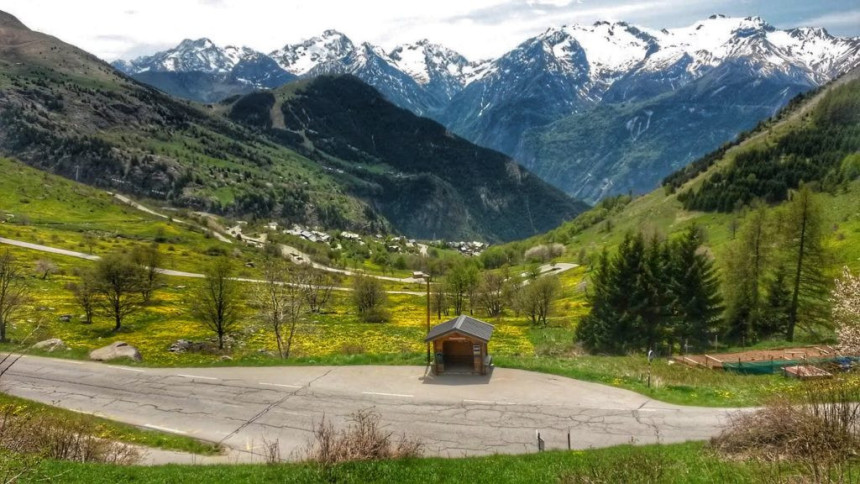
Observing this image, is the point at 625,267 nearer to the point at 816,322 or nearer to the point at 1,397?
the point at 816,322

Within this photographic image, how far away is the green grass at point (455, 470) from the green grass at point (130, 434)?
154 inches

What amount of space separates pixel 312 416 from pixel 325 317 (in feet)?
211

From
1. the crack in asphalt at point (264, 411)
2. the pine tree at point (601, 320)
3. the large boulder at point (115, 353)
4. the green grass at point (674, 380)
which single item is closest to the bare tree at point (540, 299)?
the pine tree at point (601, 320)

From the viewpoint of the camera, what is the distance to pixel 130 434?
23.7 metres

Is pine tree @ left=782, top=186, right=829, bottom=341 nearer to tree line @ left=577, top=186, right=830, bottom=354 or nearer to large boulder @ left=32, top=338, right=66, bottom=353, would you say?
tree line @ left=577, top=186, right=830, bottom=354

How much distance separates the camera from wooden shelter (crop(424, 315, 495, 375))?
31656mm

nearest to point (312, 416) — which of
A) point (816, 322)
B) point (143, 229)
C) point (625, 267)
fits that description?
point (625, 267)

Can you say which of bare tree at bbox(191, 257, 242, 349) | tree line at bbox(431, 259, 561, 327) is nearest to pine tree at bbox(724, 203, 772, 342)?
tree line at bbox(431, 259, 561, 327)

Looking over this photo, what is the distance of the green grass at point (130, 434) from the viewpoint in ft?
74.0

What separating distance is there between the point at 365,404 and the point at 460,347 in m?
7.88

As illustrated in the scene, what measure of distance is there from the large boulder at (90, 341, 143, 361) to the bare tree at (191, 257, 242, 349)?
1808cm

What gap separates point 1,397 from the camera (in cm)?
2641

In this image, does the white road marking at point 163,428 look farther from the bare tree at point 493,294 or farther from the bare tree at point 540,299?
the bare tree at point 493,294

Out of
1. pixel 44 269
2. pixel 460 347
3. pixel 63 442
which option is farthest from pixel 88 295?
pixel 460 347
